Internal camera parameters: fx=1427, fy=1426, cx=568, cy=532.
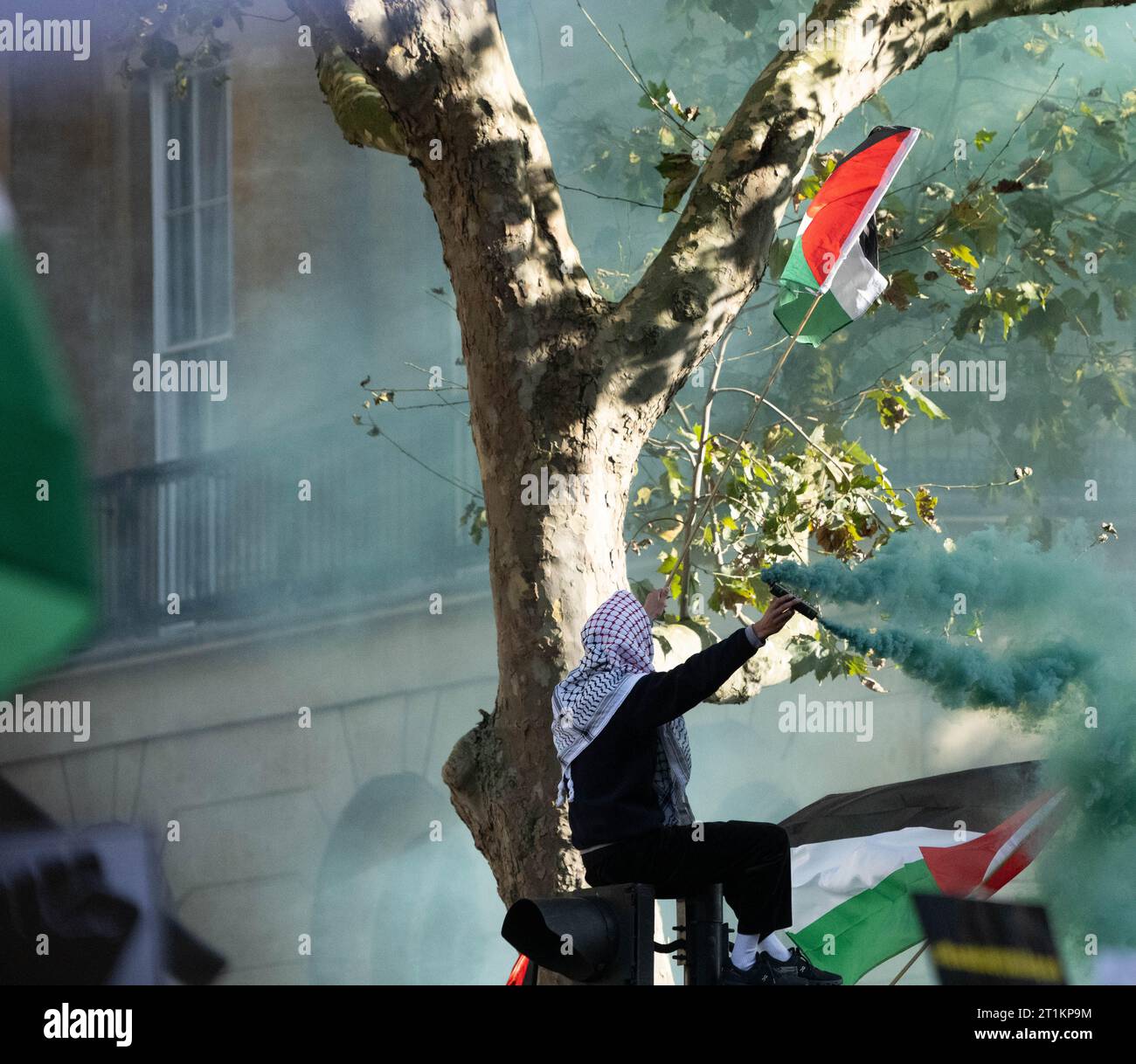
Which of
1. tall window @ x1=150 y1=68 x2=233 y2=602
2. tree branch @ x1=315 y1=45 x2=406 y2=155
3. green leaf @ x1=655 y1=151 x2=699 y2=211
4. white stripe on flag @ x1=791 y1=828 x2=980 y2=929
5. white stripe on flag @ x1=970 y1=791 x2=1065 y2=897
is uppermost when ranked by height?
tall window @ x1=150 y1=68 x2=233 y2=602

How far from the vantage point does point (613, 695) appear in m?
4.00

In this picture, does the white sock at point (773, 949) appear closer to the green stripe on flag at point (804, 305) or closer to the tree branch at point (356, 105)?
the green stripe on flag at point (804, 305)

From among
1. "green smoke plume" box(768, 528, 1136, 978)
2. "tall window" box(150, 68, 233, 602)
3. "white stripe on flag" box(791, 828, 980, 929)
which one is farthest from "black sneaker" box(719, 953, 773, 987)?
"tall window" box(150, 68, 233, 602)

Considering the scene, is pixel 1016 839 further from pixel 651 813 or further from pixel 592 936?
pixel 592 936

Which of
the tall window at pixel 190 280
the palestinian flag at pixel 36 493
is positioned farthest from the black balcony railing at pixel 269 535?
the palestinian flag at pixel 36 493

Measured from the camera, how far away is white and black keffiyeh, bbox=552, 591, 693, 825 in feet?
13.2

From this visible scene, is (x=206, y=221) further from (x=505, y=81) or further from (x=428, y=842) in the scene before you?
(x=505, y=81)

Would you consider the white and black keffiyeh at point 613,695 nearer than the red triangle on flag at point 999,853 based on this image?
Yes

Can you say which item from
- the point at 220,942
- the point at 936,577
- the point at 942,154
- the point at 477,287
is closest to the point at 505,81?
the point at 477,287

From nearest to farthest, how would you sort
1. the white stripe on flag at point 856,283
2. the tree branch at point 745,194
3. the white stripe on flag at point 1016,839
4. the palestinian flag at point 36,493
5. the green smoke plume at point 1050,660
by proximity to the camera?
the green smoke plume at point 1050,660
the tree branch at point 745,194
the white stripe on flag at point 856,283
the white stripe on flag at point 1016,839
the palestinian flag at point 36,493

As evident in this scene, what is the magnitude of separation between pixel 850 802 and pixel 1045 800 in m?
3.52

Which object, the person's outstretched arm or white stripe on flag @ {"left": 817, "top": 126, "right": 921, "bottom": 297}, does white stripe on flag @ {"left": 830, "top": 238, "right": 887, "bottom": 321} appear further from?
the person's outstretched arm

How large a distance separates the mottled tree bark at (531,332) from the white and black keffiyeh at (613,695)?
55 cm

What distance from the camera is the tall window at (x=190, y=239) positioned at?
10.2 metres
